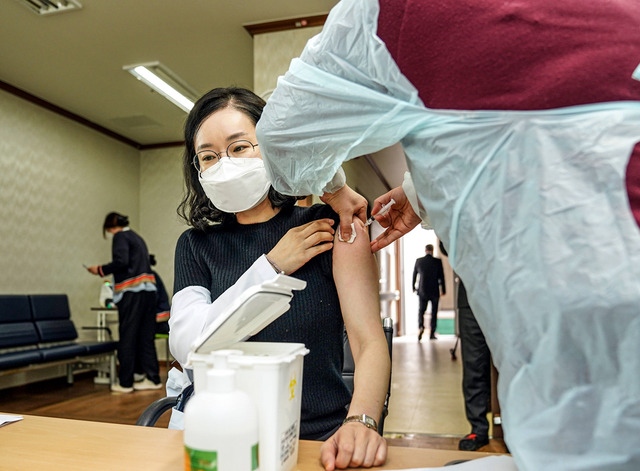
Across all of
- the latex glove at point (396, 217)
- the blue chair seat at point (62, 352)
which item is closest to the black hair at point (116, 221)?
the blue chair seat at point (62, 352)

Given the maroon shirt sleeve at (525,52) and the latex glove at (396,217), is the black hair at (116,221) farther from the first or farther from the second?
the maroon shirt sleeve at (525,52)

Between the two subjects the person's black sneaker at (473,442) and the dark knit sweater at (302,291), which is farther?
the person's black sneaker at (473,442)

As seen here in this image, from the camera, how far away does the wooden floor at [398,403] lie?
3297 mm

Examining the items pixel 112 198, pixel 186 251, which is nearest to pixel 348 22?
pixel 186 251

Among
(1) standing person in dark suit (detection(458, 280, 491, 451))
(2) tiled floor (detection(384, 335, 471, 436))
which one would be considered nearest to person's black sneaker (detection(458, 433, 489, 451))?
(1) standing person in dark suit (detection(458, 280, 491, 451))

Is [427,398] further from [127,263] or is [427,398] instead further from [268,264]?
[268,264]

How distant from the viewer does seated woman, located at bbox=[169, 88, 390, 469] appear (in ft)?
3.67

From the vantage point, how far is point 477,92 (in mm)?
621

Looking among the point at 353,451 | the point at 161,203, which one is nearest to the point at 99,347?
the point at 161,203

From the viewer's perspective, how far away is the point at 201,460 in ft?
1.94

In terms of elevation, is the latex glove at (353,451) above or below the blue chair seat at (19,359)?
above

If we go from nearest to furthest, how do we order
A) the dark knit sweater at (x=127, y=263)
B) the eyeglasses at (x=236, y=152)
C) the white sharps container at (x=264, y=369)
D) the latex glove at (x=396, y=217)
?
the white sharps container at (x=264, y=369)
the latex glove at (x=396, y=217)
the eyeglasses at (x=236, y=152)
the dark knit sweater at (x=127, y=263)

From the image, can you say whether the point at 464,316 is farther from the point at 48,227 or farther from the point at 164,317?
the point at 48,227

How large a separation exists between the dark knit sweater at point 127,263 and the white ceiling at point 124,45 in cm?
164
